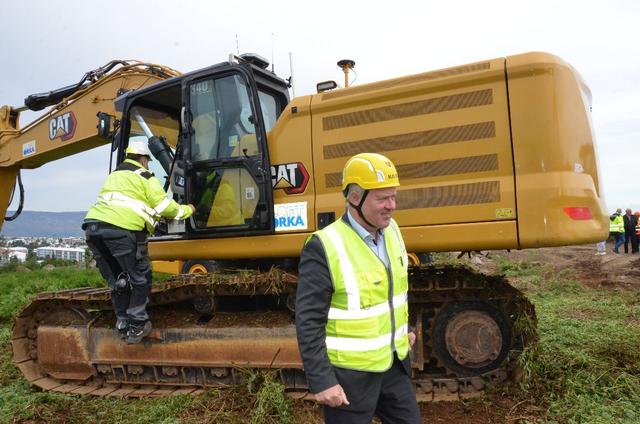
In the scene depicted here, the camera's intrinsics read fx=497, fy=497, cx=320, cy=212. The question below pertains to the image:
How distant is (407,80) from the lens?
4199 millimetres

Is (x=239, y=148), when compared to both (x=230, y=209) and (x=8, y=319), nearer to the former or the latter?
(x=230, y=209)

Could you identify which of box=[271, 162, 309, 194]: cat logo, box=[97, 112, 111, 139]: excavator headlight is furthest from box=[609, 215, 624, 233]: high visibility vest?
box=[97, 112, 111, 139]: excavator headlight

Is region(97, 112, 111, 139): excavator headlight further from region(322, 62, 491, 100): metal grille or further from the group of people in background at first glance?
the group of people in background

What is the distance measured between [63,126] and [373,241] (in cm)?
571

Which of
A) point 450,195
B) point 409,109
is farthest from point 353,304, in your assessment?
point 409,109

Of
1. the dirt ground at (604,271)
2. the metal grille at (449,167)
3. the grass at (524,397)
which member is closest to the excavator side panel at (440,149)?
the metal grille at (449,167)

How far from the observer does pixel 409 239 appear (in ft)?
13.3

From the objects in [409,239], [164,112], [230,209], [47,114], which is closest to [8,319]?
[47,114]

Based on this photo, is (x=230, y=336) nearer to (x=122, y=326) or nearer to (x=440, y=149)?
(x=122, y=326)

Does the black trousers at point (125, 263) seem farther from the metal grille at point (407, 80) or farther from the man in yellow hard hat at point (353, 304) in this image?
the man in yellow hard hat at point (353, 304)

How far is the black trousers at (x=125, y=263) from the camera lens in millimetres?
4633

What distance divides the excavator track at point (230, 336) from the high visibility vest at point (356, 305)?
2.00 metres

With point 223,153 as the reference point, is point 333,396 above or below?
below

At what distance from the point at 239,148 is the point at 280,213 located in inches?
30.4
